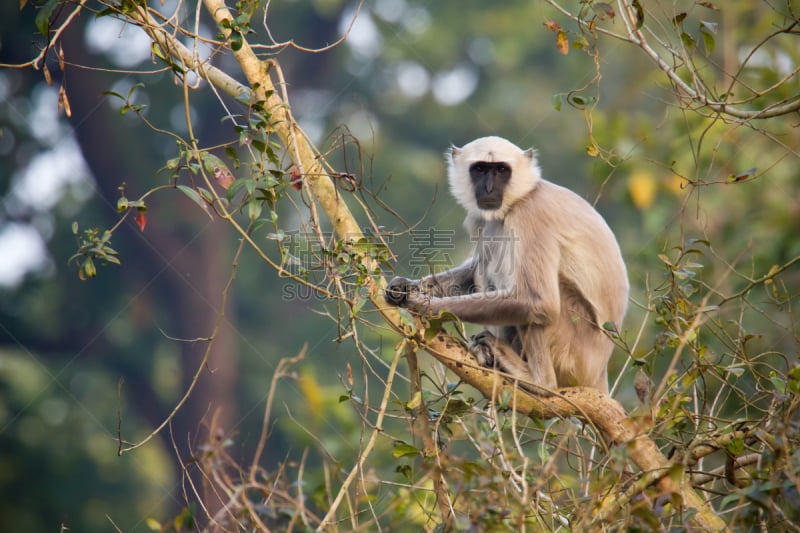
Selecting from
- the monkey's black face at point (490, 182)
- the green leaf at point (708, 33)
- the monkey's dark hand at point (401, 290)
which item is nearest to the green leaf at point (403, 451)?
the monkey's dark hand at point (401, 290)

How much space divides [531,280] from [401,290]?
0.75 m

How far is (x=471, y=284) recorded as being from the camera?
4934 millimetres

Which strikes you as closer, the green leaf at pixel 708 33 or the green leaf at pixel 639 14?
the green leaf at pixel 639 14

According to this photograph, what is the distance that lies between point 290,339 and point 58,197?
202 inches

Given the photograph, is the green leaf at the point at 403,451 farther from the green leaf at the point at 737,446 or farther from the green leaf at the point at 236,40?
the green leaf at the point at 236,40

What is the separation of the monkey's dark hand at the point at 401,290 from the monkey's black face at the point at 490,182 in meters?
0.72

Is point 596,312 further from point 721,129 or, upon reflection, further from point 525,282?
point 721,129

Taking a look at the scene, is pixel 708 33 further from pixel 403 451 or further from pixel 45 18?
pixel 45 18

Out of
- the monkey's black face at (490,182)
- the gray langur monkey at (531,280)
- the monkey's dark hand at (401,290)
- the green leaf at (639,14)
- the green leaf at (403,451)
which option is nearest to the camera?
the green leaf at (403,451)

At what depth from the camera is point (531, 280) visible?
445 centimetres

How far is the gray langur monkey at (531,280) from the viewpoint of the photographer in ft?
14.5

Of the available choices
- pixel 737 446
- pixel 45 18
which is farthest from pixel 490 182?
pixel 45 18

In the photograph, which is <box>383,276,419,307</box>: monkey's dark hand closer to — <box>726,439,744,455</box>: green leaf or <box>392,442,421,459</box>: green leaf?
<box>392,442,421,459</box>: green leaf

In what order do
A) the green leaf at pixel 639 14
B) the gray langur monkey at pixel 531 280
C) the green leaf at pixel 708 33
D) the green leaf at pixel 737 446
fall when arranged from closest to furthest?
the green leaf at pixel 737 446 < the green leaf at pixel 639 14 < the green leaf at pixel 708 33 < the gray langur monkey at pixel 531 280
